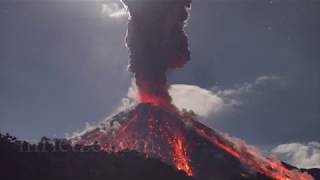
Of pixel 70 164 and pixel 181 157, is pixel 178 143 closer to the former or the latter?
pixel 181 157

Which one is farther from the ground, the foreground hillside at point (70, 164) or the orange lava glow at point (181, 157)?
the orange lava glow at point (181, 157)

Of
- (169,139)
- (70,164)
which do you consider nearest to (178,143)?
(169,139)

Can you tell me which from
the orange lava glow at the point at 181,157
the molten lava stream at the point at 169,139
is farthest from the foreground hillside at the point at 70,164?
the molten lava stream at the point at 169,139

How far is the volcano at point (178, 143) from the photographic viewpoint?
12094 centimetres

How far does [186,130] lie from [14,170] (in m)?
67.2

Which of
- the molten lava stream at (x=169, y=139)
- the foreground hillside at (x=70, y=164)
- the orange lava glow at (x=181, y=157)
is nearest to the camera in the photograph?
the foreground hillside at (x=70, y=164)

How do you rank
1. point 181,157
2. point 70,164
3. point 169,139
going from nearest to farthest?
point 70,164
point 181,157
point 169,139

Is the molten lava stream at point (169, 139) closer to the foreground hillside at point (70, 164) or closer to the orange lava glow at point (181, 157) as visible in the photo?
the orange lava glow at point (181, 157)

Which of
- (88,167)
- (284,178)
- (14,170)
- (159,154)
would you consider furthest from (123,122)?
(14,170)

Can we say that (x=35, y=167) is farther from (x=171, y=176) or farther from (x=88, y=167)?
(x=171, y=176)

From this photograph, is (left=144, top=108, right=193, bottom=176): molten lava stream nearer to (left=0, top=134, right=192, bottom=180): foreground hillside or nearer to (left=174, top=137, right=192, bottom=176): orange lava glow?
(left=174, top=137, right=192, bottom=176): orange lava glow

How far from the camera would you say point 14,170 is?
77.6 m

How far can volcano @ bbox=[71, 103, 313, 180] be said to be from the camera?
120938 millimetres

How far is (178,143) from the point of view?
133125 millimetres
